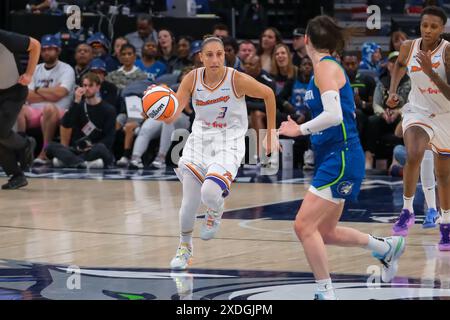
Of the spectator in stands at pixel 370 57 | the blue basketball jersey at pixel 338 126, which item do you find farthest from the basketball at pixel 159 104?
the spectator in stands at pixel 370 57

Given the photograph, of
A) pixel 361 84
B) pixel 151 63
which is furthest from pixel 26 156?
pixel 361 84

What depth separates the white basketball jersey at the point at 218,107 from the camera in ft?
27.0

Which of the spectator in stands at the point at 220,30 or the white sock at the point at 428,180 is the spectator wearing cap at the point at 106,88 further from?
the white sock at the point at 428,180

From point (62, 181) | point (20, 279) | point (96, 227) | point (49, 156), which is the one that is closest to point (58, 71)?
point (49, 156)

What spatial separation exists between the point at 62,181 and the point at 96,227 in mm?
3963

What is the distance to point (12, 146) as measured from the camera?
498 inches

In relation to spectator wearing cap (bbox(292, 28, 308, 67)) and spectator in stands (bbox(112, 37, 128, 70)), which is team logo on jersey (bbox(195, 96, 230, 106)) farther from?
spectator in stands (bbox(112, 37, 128, 70))

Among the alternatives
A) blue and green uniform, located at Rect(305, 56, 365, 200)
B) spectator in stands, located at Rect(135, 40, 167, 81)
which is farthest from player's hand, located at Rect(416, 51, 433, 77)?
spectator in stands, located at Rect(135, 40, 167, 81)

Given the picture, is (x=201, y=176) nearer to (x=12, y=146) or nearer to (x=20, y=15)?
(x=12, y=146)

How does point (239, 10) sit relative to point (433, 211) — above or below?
above

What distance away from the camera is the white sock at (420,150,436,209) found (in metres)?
9.62

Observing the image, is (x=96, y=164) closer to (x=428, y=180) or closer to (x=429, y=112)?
(x=428, y=180)

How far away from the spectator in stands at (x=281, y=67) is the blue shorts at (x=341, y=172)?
8.29m

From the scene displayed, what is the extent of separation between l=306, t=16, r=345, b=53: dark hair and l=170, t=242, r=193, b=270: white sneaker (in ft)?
6.86
